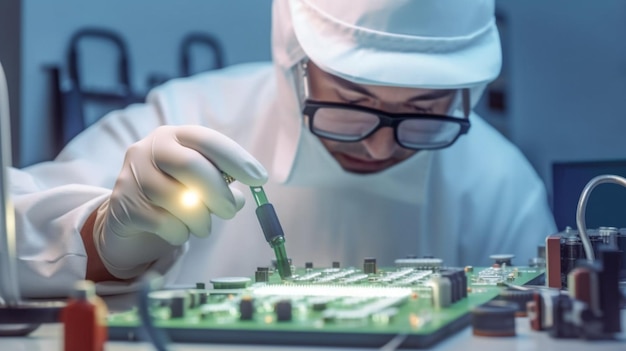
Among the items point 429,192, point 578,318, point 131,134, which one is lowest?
point 578,318

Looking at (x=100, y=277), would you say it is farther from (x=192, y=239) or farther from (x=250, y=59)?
(x=250, y=59)

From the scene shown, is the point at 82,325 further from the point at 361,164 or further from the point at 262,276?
the point at 361,164

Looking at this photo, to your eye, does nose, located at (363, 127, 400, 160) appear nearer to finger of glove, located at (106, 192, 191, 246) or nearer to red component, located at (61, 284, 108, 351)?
finger of glove, located at (106, 192, 191, 246)

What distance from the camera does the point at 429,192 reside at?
2.07 m

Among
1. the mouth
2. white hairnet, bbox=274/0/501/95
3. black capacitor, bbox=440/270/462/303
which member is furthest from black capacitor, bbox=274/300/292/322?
the mouth

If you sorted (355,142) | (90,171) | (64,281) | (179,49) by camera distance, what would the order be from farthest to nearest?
1. (179,49)
2. (90,171)
3. (355,142)
4. (64,281)

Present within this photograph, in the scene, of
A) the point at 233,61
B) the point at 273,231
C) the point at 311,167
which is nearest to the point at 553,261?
the point at 273,231

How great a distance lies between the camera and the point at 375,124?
1641mm

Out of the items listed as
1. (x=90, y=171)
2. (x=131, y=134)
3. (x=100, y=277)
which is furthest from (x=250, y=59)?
(x=100, y=277)

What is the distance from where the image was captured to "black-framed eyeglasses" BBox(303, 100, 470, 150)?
1.61 metres

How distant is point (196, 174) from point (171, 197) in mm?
86

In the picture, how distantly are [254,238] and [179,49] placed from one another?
3.81 feet

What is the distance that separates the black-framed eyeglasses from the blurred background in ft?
0.85

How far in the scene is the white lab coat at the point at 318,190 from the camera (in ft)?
6.13
